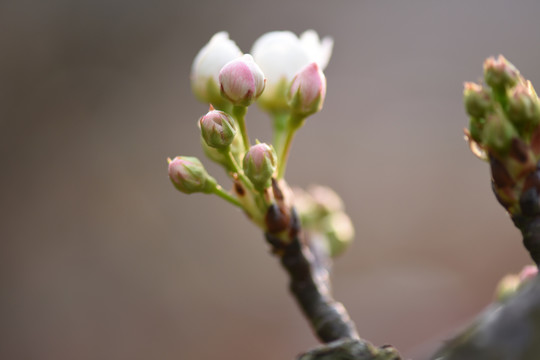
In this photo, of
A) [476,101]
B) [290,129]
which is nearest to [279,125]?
[290,129]

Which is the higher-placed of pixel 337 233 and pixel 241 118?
pixel 241 118

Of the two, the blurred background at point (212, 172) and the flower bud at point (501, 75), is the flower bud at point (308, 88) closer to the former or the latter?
the flower bud at point (501, 75)

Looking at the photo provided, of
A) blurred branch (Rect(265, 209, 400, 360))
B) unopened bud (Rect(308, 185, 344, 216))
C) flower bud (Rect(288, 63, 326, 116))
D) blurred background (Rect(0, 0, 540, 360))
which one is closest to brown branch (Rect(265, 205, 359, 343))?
blurred branch (Rect(265, 209, 400, 360))

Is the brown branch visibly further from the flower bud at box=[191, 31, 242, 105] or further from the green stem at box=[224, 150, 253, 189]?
the flower bud at box=[191, 31, 242, 105]

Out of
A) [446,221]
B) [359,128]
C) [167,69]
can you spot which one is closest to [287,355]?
[446,221]

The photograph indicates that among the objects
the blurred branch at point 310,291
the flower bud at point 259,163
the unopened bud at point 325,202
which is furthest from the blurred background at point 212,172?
the flower bud at point 259,163

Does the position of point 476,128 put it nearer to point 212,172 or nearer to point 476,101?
point 476,101

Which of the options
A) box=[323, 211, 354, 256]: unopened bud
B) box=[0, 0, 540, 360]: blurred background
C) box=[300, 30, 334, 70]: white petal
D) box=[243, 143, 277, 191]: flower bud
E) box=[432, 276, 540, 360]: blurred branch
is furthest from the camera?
box=[0, 0, 540, 360]: blurred background
